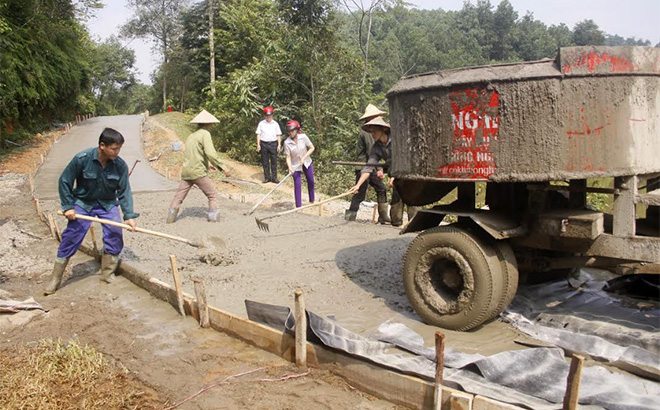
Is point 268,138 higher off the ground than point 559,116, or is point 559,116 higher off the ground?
point 268,138

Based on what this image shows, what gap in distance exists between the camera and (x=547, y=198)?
4.26 meters

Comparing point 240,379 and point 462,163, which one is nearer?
point 240,379

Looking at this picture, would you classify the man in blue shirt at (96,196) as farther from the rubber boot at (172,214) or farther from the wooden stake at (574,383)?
the wooden stake at (574,383)

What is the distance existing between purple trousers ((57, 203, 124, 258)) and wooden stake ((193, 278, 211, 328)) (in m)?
2.13

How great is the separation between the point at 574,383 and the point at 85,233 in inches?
207

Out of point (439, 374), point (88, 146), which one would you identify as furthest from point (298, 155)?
point (88, 146)

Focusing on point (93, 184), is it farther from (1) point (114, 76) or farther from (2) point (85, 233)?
(1) point (114, 76)

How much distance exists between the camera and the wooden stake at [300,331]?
12.1ft

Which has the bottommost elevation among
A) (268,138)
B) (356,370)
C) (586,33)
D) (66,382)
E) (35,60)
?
(66,382)

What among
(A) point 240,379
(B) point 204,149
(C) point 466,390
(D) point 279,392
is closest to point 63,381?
(A) point 240,379

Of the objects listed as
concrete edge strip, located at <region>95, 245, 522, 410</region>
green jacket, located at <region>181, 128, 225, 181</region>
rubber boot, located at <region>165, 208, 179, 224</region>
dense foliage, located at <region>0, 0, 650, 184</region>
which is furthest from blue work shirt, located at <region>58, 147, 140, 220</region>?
dense foliage, located at <region>0, 0, 650, 184</region>

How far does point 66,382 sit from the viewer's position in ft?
12.1

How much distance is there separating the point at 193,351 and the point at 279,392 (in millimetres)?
1061

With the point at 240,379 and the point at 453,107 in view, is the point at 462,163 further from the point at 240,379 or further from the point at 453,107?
the point at 240,379
